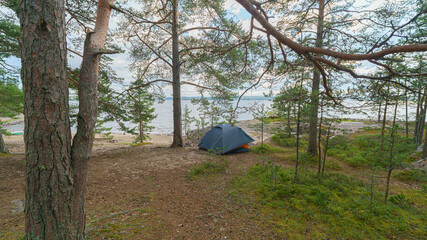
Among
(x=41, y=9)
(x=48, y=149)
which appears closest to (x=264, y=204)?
(x=48, y=149)

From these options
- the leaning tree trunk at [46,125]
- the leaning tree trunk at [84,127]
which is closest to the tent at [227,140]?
the leaning tree trunk at [84,127]

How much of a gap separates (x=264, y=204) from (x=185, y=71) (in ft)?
22.2

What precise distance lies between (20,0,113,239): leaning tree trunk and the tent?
19.7 ft

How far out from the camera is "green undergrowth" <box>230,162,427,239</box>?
2.61m

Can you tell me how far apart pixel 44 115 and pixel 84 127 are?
37 centimetres

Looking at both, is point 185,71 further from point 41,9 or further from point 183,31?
point 41,9

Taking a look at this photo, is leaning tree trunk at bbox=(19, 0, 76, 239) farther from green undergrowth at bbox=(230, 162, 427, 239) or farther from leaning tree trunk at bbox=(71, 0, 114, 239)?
green undergrowth at bbox=(230, 162, 427, 239)

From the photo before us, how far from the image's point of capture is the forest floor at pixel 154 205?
7.98 ft

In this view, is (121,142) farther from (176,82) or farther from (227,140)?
(227,140)

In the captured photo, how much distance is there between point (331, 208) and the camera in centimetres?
309

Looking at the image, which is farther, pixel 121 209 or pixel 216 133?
pixel 216 133

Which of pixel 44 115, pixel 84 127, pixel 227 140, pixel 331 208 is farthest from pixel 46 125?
pixel 227 140

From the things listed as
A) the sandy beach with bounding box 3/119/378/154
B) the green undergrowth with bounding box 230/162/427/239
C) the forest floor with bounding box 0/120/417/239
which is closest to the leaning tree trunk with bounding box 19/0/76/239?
the forest floor with bounding box 0/120/417/239

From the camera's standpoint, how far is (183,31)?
24.9 feet
